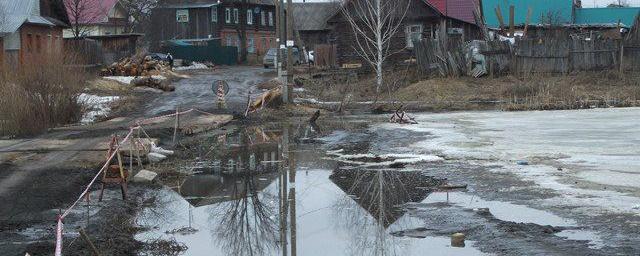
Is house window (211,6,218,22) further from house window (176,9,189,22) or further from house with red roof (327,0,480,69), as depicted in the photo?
house with red roof (327,0,480,69)

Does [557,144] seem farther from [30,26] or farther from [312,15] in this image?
[312,15]

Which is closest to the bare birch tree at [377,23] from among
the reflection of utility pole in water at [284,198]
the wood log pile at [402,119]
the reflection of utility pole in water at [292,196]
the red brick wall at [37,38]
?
the wood log pile at [402,119]

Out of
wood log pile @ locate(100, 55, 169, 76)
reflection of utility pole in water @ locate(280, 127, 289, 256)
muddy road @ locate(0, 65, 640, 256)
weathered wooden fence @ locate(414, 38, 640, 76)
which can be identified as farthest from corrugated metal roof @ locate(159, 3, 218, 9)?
reflection of utility pole in water @ locate(280, 127, 289, 256)

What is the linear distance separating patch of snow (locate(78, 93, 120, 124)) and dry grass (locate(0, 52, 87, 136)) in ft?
4.21

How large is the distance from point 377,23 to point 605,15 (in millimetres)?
22449

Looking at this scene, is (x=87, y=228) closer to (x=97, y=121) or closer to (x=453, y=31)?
(x=97, y=121)

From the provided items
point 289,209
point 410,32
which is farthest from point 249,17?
point 289,209

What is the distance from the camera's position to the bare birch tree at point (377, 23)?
38.6 metres

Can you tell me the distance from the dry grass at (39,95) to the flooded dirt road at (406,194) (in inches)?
194

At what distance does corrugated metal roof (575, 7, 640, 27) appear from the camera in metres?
54.4

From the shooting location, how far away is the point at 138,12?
270 ft

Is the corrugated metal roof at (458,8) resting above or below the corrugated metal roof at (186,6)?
below

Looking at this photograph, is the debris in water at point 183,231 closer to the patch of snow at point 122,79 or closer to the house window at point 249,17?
the patch of snow at point 122,79

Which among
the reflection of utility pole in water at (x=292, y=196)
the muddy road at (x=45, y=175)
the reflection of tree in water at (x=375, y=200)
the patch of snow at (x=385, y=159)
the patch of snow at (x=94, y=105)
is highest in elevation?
the patch of snow at (x=94, y=105)
